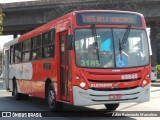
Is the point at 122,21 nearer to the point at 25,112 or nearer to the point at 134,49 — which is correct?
the point at 134,49

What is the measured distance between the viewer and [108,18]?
36.4 ft

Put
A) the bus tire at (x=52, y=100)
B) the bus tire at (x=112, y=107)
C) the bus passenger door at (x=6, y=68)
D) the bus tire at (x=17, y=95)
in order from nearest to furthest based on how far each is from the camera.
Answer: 1. the bus tire at (x=52, y=100)
2. the bus tire at (x=112, y=107)
3. the bus tire at (x=17, y=95)
4. the bus passenger door at (x=6, y=68)

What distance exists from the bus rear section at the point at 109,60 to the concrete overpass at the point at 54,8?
29.0 meters

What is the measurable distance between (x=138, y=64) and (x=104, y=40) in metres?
1.20

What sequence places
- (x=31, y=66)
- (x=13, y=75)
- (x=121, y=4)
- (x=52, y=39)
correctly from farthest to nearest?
(x=121, y=4), (x=13, y=75), (x=31, y=66), (x=52, y=39)

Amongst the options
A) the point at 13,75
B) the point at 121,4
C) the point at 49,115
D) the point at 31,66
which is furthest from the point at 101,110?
the point at 121,4

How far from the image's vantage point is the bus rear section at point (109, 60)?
10320 mm

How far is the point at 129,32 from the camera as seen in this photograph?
11078mm

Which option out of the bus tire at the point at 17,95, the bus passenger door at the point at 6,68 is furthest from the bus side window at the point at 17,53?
the bus passenger door at the point at 6,68

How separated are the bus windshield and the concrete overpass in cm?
2917

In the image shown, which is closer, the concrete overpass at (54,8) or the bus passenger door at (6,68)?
the bus passenger door at (6,68)

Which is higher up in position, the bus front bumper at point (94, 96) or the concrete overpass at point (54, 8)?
the concrete overpass at point (54, 8)

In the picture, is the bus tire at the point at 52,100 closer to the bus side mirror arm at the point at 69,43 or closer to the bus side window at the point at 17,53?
the bus side mirror arm at the point at 69,43

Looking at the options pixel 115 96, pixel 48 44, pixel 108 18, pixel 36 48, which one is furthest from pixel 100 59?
pixel 36 48
